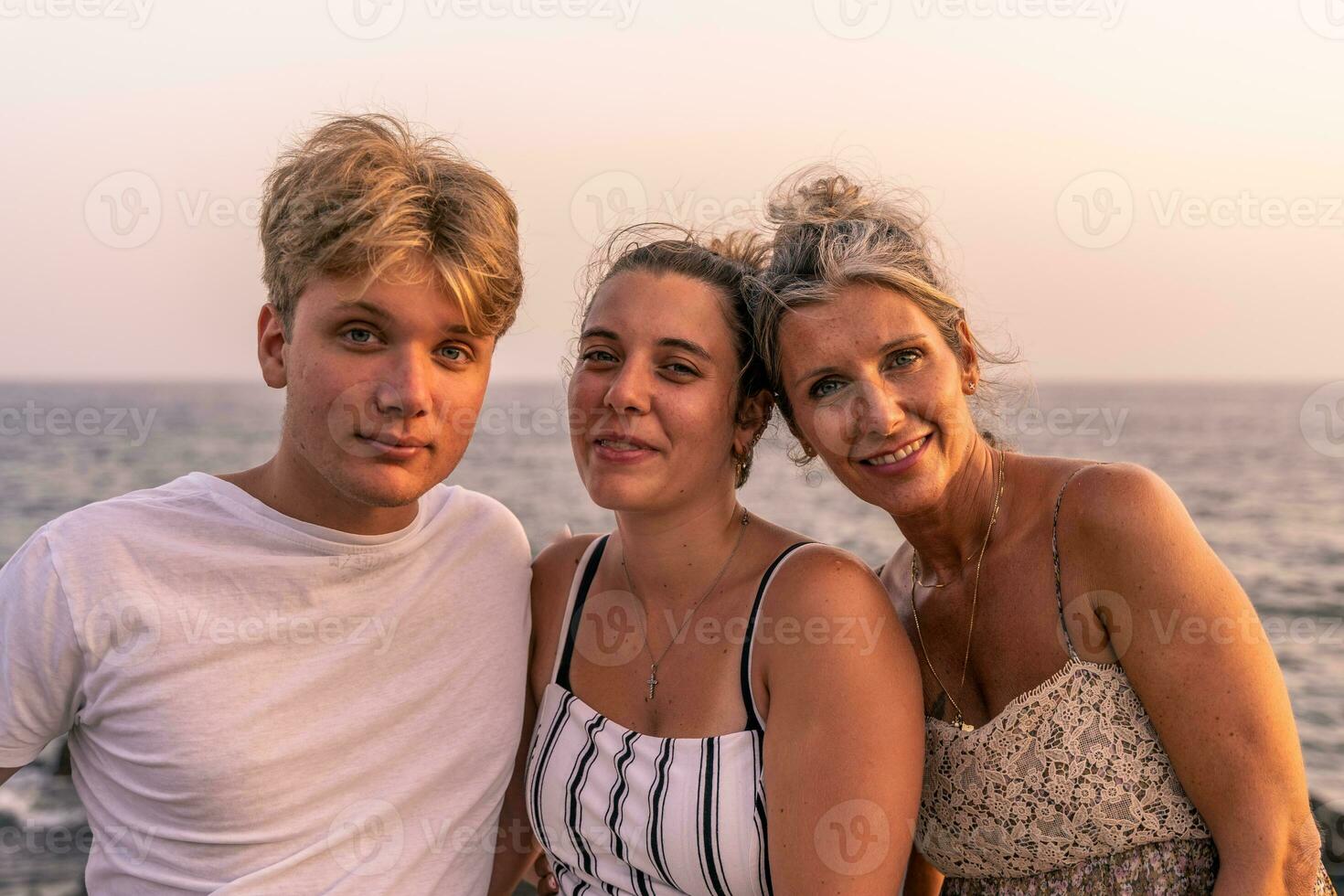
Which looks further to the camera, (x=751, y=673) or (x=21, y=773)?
(x=21, y=773)

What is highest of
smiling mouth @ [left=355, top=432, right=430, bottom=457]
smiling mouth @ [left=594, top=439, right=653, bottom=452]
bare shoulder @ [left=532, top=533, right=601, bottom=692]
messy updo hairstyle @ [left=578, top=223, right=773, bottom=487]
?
messy updo hairstyle @ [left=578, top=223, right=773, bottom=487]

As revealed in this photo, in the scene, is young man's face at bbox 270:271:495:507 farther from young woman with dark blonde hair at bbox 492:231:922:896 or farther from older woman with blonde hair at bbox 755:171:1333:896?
older woman with blonde hair at bbox 755:171:1333:896

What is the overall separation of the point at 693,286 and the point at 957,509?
1005 mm

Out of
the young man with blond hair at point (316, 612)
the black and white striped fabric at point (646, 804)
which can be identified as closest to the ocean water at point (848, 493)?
the black and white striped fabric at point (646, 804)

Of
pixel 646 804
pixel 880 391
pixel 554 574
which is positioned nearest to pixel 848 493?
pixel 554 574

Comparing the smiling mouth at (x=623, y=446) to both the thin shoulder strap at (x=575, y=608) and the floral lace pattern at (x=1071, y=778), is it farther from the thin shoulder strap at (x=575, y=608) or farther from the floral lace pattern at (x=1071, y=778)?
the floral lace pattern at (x=1071, y=778)

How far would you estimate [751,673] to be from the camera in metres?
2.86

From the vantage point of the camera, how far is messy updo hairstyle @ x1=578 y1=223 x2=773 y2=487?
3209 mm

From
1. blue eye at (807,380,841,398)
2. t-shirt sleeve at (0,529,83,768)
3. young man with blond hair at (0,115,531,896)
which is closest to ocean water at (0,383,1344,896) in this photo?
blue eye at (807,380,841,398)

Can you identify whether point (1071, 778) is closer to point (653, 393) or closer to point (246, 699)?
point (653, 393)

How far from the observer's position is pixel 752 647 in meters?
2.89

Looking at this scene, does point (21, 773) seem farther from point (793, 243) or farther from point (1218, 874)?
point (1218, 874)

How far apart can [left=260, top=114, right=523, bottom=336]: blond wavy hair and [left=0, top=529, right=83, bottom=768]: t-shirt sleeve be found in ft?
2.85

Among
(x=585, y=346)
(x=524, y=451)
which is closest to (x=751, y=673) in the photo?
(x=585, y=346)
